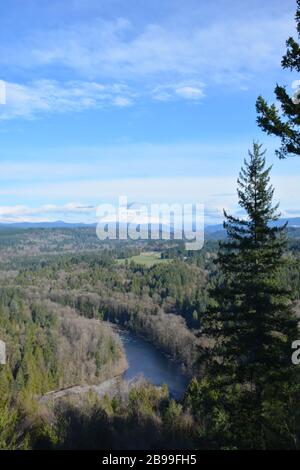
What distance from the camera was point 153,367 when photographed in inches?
3265

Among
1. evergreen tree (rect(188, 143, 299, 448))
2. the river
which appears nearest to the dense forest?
evergreen tree (rect(188, 143, 299, 448))

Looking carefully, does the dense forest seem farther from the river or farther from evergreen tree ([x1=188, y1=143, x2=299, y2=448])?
the river

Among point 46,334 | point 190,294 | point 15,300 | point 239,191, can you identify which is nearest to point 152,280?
point 190,294

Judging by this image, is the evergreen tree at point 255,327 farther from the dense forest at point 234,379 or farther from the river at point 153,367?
the river at point 153,367

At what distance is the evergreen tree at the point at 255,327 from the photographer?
54.2 ft

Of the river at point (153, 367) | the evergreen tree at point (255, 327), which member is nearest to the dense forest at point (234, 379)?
the evergreen tree at point (255, 327)

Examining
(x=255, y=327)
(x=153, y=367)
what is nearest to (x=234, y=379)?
(x=255, y=327)

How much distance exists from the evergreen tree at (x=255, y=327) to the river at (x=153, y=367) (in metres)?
44.8

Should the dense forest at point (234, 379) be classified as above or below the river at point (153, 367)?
above

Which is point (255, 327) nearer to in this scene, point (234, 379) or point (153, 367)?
point (234, 379)

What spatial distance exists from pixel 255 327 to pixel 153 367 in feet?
227

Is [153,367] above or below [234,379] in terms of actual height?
below

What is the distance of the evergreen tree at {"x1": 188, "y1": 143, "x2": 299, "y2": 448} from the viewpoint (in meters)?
16.5
